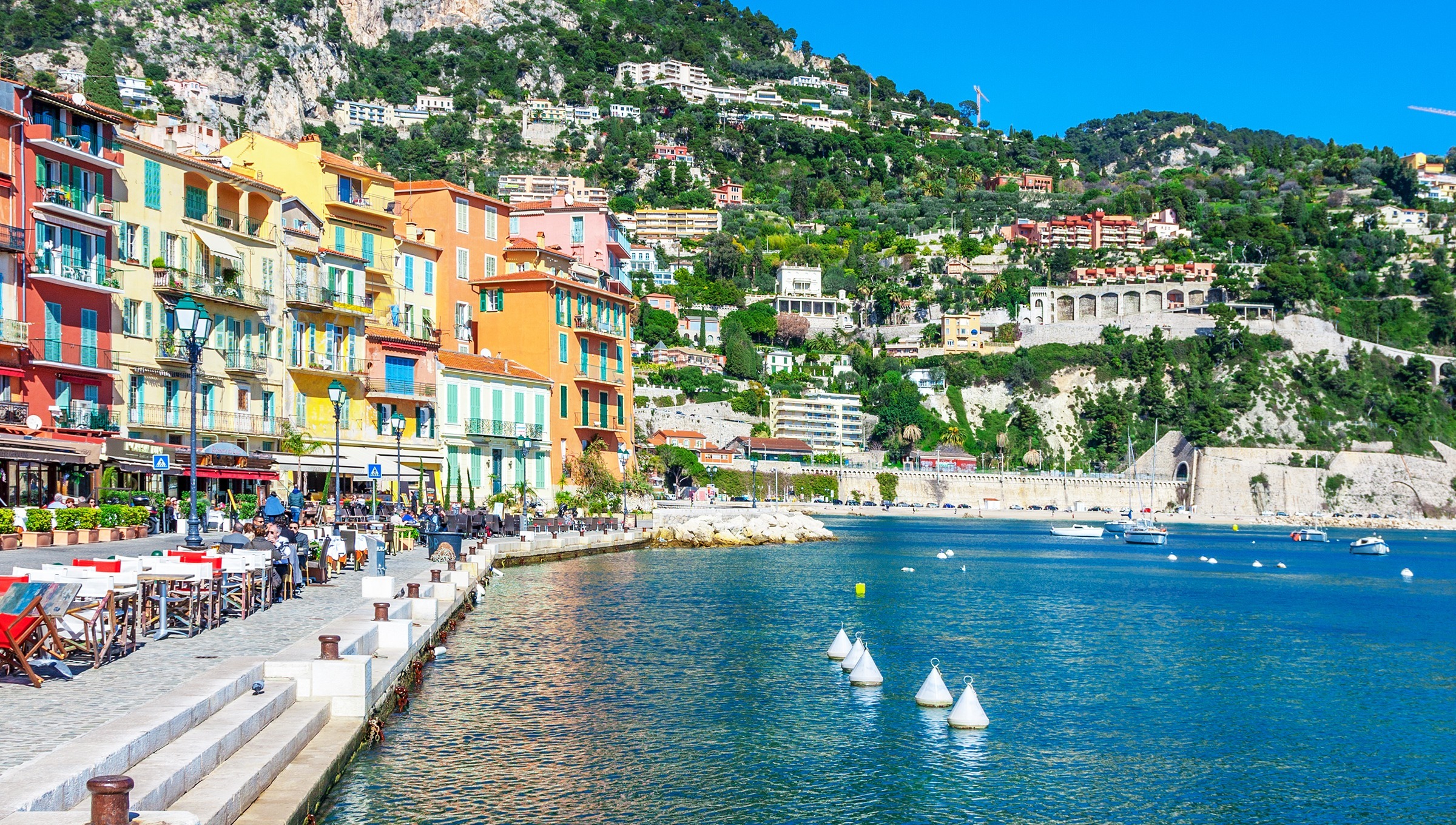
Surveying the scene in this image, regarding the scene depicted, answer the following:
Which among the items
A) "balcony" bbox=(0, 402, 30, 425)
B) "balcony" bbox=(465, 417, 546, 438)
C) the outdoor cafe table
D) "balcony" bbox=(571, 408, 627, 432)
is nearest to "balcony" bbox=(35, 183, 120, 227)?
"balcony" bbox=(0, 402, 30, 425)

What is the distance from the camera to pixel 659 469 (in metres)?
95.2

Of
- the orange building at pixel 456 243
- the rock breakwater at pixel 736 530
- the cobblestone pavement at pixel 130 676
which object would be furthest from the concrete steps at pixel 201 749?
the rock breakwater at pixel 736 530

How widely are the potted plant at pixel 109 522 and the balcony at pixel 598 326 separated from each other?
84.6 ft

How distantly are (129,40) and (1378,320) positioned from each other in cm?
14395

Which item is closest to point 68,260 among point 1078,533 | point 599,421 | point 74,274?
point 74,274

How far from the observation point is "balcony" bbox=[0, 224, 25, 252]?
1168 inches

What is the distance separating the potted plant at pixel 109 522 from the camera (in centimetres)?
2566

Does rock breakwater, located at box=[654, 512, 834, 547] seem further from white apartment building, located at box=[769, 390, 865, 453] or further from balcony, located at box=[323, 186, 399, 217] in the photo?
white apartment building, located at box=[769, 390, 865, 453]

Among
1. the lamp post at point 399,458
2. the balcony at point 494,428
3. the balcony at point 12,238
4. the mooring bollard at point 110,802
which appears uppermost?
the balcony at point 12,238

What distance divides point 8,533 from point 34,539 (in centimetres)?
45

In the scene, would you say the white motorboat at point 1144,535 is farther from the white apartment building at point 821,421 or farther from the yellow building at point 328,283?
the yellow building at point 328,283

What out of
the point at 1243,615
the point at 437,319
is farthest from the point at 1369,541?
the point at 437,319

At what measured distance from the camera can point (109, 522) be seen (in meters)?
26.2

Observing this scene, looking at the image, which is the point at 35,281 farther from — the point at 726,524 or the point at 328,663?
the point at 726,524
